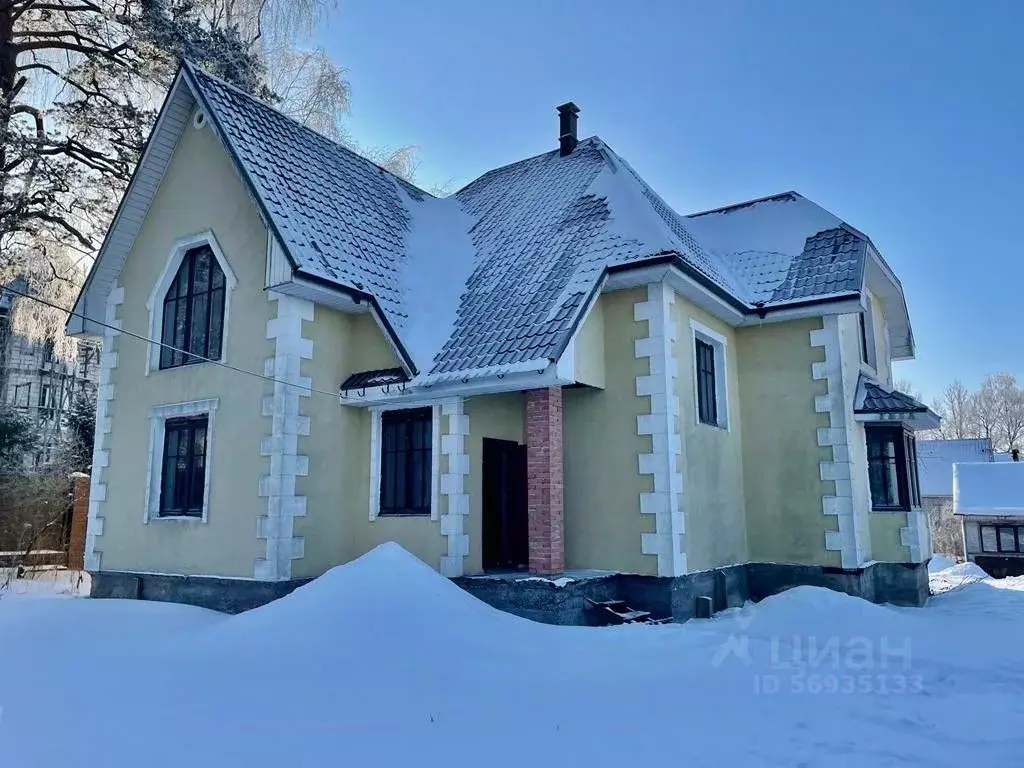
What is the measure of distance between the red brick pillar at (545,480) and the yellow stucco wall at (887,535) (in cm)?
576

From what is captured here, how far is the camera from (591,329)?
10375 mm

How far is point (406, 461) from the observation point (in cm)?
1074

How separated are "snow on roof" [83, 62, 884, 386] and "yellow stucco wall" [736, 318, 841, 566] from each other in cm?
89

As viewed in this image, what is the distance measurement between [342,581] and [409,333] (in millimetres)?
4161

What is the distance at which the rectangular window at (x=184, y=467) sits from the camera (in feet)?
35.8

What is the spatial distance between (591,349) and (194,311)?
617 cm

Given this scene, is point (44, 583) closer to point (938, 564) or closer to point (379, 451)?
point (379, 451)

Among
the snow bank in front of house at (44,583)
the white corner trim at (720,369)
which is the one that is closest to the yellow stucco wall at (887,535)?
the white corner trim at (720,369)

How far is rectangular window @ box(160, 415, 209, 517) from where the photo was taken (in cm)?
1092

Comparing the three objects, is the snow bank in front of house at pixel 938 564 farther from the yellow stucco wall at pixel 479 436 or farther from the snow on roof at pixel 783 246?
the yellow stucco wall at pixel 479 436

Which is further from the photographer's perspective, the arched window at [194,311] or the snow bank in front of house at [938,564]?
the snow bank in front of house at [938,564]

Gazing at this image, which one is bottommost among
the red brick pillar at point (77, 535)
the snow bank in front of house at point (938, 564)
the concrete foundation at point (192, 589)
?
the snow bank in front of house at point (938, 564)

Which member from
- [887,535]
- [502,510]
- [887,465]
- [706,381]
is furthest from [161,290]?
[887,535]

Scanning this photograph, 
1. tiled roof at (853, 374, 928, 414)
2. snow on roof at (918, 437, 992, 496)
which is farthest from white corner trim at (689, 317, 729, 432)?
snow on roof at (918, 437, 992, 496)
